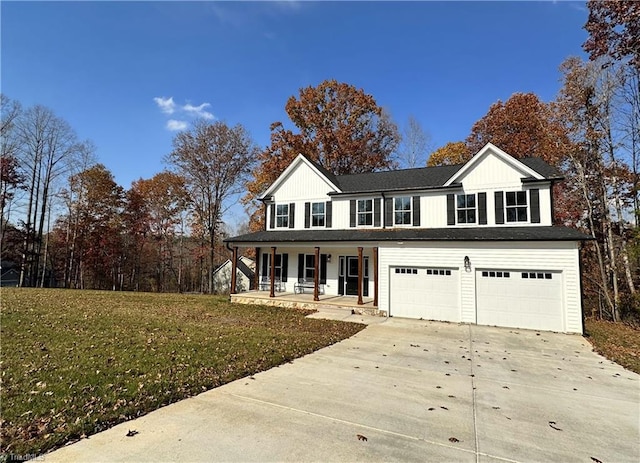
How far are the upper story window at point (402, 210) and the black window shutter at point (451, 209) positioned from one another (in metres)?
1.79

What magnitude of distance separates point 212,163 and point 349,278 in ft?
54.8

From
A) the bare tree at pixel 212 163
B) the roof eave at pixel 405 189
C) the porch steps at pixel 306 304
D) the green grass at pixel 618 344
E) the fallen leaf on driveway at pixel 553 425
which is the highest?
the bare tree at pixel 212 163

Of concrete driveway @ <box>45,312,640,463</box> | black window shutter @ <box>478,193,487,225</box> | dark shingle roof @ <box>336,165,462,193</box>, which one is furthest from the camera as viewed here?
dark shingle roof @ <box>336,165,462,193</box>

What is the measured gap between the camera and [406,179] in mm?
16859

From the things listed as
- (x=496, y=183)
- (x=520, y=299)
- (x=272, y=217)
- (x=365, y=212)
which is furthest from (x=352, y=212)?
(x=520, y=299)

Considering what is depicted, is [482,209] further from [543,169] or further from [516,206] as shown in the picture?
[543,169]

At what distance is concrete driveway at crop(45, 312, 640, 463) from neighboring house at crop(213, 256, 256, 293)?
23958 millimetres

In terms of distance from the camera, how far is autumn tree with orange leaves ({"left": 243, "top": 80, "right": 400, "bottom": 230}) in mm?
26656

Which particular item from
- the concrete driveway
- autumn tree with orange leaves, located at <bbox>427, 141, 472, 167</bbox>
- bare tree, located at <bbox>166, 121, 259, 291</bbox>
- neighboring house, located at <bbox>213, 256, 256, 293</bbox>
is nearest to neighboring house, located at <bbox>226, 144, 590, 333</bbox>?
the concrete driveway

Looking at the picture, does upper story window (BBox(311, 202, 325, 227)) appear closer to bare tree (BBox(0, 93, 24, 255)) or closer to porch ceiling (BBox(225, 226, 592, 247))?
porch ceiling (BBox(225, 226, 592, 247))

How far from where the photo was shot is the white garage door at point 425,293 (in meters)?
12.9

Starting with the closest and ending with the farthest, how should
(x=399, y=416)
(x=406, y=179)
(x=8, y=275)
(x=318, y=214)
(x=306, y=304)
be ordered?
(x=399, y=416), (x=306, y=304), (x=406, y=179), (x=318, y=214), (x=8, y=275)

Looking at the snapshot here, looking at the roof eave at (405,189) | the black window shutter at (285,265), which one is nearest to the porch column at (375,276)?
the roof eave at (405,189)

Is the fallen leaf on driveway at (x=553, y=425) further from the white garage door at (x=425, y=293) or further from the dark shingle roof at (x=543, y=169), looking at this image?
the dark shingle roof at (x=543, y=169)
